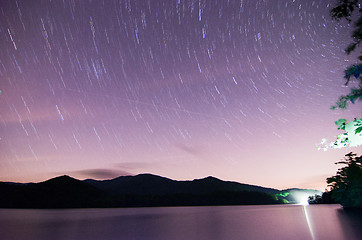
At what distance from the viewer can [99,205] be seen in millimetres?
144125

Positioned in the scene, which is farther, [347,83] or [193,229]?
[193,229]

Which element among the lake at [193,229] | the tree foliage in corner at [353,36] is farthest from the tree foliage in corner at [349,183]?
the tree foliage in corner at [353,36]

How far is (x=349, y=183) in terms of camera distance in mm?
49719

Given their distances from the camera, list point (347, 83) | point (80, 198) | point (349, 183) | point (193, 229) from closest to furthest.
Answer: point (347, 83) < point (193, 229) < point (349, 183) < point (80, 198)

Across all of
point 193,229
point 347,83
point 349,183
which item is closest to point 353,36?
point 347,83

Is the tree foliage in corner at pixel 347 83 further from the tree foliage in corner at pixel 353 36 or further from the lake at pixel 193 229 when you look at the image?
the lake at pixel 193 229

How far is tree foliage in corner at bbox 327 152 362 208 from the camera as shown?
1741 inches

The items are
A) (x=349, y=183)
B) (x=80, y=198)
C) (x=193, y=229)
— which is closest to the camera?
(x=193, y=229)

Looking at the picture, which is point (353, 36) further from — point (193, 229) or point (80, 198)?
point (80, 198)

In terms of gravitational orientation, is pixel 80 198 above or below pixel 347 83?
above

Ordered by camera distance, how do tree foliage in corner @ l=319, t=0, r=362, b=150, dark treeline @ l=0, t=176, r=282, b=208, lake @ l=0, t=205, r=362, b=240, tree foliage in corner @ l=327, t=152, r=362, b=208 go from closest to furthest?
tree foliage in corner @ l=319, t=0, r=362, b=150 → lake @ l=0, t=205, r=362, b=240 → tree foliage in corner @ l=327, t=152, r=362, b=208 → dark treeline @ l=0, t=176, r=282, b=208

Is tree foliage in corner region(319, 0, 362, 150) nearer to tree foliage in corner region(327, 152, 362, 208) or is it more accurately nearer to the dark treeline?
tree foliage in corner region(327, 152, 362, 208)

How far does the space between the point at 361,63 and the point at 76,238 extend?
64.4 ft

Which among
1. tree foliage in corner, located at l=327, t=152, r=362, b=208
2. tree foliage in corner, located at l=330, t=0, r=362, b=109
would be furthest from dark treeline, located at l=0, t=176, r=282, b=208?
tree foliage in corner, located at l=330, t=0, r=362, b=109
